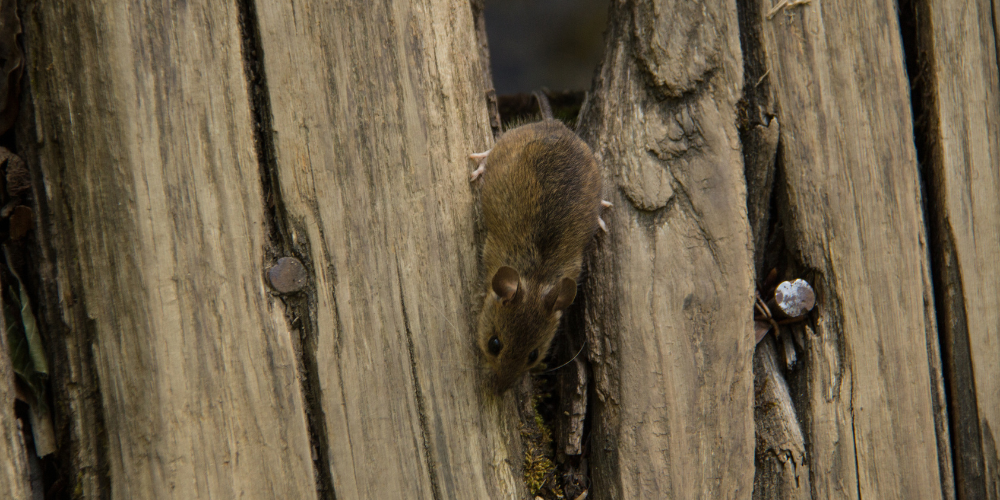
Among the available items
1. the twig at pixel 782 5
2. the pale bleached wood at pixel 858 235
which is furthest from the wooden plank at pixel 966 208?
the twig at pixel 782 5

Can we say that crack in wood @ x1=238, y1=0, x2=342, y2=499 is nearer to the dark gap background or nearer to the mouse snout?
the mouse snout

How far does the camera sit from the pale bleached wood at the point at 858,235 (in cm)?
294

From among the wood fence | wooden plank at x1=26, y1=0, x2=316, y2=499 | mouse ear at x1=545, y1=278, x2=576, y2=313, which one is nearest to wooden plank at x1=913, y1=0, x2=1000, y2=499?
the wood fence

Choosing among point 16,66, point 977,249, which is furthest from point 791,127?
point 16,66

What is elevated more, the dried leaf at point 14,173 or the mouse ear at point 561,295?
the dried leaf at point 14,173

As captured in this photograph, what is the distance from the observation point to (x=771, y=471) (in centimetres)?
289

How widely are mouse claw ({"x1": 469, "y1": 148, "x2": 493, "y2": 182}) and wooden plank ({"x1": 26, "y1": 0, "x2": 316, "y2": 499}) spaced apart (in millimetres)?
1130

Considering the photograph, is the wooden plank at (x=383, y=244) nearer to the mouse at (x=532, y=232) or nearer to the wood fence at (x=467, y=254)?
the wood fence at (x=467, y=254)

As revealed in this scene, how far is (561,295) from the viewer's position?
304cm

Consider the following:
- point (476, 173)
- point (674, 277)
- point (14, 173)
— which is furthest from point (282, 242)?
point (674, 277)

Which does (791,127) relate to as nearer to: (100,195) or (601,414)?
(601,414)

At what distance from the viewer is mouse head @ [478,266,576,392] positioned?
2935 mm

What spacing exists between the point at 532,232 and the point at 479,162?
Answer: 1.66 feet

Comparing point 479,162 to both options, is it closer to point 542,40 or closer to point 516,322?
point 516,322
